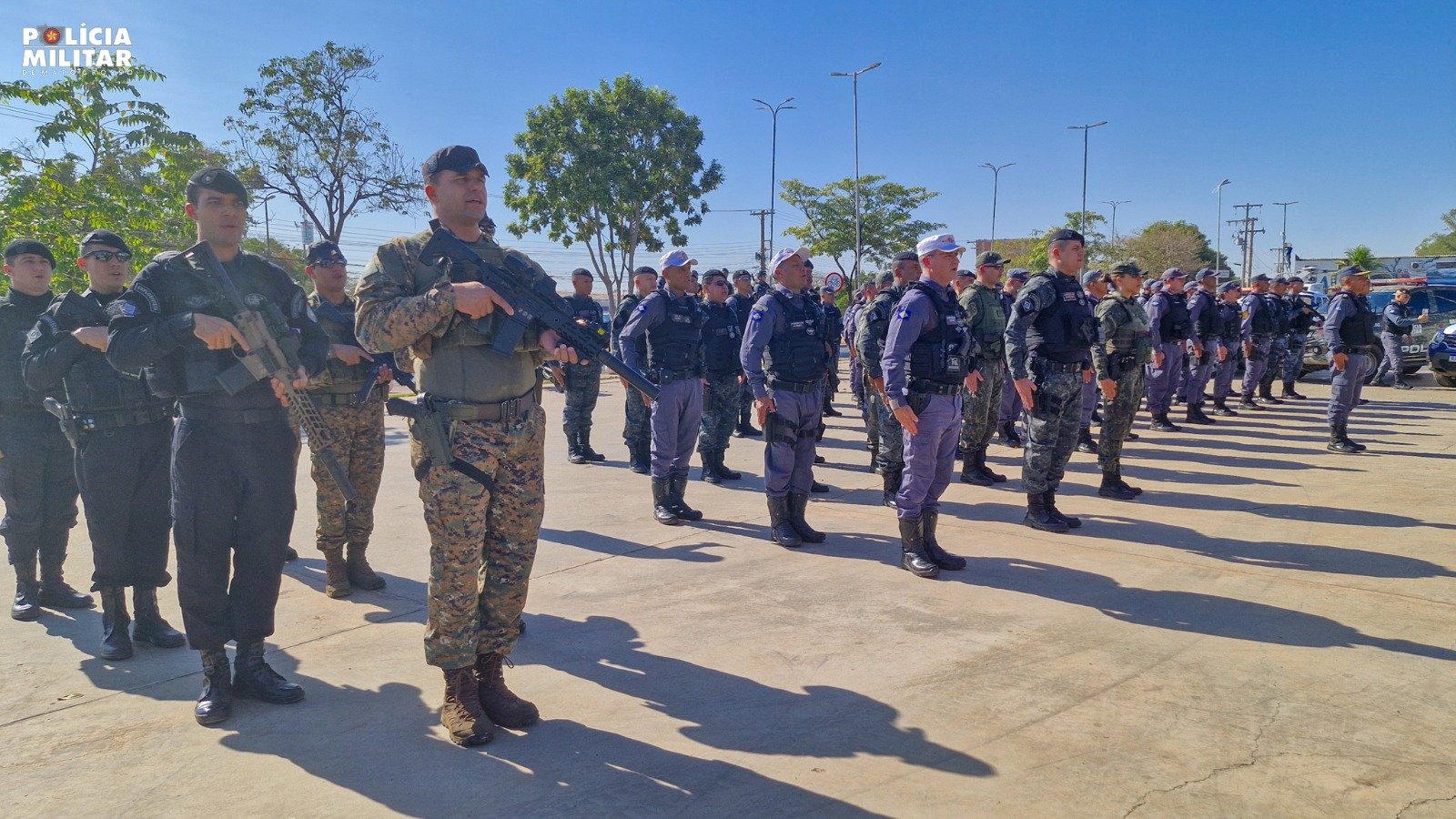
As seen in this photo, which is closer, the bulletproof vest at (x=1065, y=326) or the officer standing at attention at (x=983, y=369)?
the bulletproof vest at (x=1065, y=326)

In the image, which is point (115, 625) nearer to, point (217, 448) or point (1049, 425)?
point (217, 448)

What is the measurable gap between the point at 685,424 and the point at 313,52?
57.3ft

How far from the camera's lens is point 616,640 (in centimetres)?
422

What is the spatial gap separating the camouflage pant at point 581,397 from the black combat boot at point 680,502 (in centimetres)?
286

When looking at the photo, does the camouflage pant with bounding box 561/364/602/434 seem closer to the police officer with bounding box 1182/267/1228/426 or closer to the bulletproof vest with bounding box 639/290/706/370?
the bulletproof vest with bounding box 639/290/706/370

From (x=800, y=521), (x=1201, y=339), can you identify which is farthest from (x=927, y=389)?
(x=1201, y=339)

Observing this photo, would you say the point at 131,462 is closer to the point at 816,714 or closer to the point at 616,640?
the point at 616,640

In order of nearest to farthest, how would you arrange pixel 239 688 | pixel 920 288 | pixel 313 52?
1. pixel 239 688
2. pixel 920 288
3. pixel 313 52

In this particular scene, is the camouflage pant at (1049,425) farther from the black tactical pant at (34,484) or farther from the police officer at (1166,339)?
the black tactical pant at (34,484)

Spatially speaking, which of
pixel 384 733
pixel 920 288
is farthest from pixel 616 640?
pixel 920 288

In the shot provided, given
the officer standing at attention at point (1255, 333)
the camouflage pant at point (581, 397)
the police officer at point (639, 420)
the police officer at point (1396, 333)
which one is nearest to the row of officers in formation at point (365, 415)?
the police officer at point (639, 420)

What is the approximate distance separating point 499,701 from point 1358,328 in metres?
9.68

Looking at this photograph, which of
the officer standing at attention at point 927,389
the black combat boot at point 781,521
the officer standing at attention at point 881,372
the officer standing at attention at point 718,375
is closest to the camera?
the officer standing at attention at point 927,389

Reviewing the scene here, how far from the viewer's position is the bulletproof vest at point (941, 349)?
5.23 m
